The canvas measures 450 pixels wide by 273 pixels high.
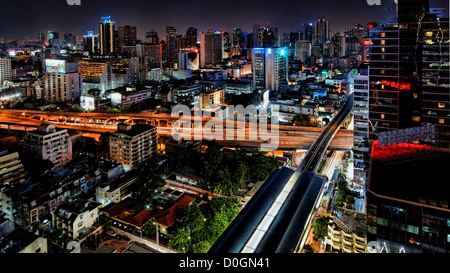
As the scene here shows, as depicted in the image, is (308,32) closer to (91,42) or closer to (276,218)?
(91,42)

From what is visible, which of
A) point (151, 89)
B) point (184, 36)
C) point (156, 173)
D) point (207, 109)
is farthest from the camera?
point (184, 36)

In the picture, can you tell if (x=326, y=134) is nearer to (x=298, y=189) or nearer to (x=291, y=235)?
(x=298, y=189)

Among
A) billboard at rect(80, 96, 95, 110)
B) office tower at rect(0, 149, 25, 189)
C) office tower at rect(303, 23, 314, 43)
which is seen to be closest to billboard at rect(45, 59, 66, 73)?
billboard at rect(80, 96, 95, 110)

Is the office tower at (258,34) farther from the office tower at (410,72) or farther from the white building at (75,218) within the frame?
the white building at (75,218)

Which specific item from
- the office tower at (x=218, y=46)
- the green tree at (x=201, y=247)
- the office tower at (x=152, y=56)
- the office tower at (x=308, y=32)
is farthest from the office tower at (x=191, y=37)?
the green tree at (x=201, y=247)

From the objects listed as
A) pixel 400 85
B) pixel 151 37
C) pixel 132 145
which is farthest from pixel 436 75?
pixel 151 37

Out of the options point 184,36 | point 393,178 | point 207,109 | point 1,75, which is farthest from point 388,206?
point 184,36
